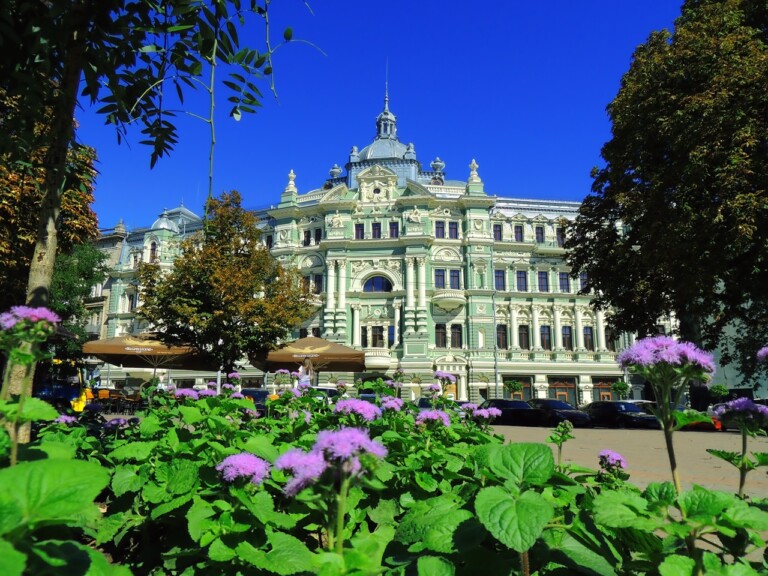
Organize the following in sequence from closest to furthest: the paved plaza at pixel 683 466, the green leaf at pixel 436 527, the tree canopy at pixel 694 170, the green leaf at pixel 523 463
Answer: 1. the green leaf at pixel 436 527
2. the green leaf at pixel 523 463
3. the paved plaza at pixel 683 466
4. the tree canopy at pixel 694 170

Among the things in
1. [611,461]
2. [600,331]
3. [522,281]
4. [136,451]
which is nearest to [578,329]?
[600,331]

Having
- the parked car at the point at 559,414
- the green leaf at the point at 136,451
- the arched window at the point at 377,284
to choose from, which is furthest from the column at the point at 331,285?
the green leaf at the point at 136,451

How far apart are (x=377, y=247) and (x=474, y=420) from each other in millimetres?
33492

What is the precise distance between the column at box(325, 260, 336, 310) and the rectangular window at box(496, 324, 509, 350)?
40.4 ft

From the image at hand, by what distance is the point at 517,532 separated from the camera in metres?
1.47

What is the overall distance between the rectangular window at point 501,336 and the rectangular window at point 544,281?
4.45 meters

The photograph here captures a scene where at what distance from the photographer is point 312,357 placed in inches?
577

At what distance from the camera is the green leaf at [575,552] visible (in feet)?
5.44

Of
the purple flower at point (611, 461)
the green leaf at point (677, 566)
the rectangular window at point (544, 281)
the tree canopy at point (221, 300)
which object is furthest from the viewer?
the rectangular window at point (544, 281)

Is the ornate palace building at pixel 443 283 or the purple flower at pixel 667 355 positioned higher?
the ornate palace building at pixel 443 283

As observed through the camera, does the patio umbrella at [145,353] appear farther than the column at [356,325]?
No

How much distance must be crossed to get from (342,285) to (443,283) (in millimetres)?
7517

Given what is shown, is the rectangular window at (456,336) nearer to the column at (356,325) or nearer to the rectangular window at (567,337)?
the column at (356,325)

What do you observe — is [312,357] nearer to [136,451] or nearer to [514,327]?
[136,451]
